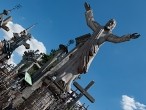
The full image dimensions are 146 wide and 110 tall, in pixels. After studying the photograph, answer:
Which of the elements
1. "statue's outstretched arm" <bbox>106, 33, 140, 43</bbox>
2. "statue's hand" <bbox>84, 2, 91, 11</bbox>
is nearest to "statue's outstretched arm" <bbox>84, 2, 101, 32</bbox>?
"statue's hand" <bbox>84, 2, 91, 11</bbox>

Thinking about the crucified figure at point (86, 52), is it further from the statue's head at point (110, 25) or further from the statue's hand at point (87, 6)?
the statue's hand at point (87, 6)

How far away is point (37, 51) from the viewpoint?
2656cm

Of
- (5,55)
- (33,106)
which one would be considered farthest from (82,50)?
(5,55)

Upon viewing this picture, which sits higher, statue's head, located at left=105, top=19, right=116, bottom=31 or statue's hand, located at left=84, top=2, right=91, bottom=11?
statue's hand, located at left=84, top=2, right=91, bottom=11

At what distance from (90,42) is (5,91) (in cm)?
489

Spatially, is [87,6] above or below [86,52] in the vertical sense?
above

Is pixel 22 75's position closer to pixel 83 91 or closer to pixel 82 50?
pixel 82 50

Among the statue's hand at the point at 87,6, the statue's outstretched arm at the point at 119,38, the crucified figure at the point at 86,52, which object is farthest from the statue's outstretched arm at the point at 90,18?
the statue's outstretched arm at the point at 119,38

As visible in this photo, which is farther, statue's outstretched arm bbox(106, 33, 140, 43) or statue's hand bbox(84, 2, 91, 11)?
statue's hand bbox(84, 2, 91, 11)

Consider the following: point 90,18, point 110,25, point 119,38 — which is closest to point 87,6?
point 90,18

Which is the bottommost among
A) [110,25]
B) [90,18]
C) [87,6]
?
[110,25]

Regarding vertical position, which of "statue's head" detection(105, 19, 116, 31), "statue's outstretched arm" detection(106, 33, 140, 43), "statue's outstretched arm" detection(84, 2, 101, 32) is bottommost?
"statue's outstretched arm" detection(106, 33, 140, 43)

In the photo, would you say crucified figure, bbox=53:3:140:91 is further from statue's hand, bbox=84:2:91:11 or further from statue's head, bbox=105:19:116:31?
statue's hand, bbox=84:2:91:11

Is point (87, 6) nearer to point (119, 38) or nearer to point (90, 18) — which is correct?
point (90, 18)
